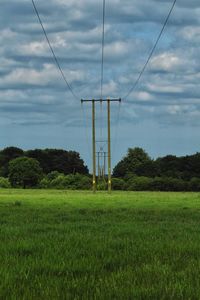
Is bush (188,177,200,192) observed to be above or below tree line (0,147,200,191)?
below

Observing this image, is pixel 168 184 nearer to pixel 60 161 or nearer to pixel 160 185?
pixel 160 185

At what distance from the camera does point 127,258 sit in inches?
385

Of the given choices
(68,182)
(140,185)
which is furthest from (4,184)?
(140,185)

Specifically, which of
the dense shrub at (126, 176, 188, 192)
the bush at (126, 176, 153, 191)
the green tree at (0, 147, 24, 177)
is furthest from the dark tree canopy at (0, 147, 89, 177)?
the dense shrub at (126, 176, 188, 192)

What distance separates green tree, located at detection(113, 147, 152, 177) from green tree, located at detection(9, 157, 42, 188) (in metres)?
26.0

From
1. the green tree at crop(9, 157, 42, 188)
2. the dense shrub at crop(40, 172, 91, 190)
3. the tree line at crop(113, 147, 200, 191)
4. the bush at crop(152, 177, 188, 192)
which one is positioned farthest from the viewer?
the green tree at crop(9, 157, 42, 188)

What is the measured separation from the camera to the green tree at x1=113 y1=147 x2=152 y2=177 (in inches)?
5455

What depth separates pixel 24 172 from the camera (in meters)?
117

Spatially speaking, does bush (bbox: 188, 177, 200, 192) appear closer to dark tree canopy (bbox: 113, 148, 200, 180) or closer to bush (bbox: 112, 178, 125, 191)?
dark tree canopy (bbox: 113, 148, 200, 180)

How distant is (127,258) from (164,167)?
11537 centimetres

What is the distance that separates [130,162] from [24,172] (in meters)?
33.2

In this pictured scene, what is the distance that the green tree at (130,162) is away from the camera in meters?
139

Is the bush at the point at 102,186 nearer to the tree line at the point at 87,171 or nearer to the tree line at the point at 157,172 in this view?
the tree line at the point at 87,171

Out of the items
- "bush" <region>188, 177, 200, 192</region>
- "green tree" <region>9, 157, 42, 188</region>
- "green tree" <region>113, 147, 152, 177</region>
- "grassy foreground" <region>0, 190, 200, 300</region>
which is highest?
"green tree" <region>113, 147, 152, 177</region>
